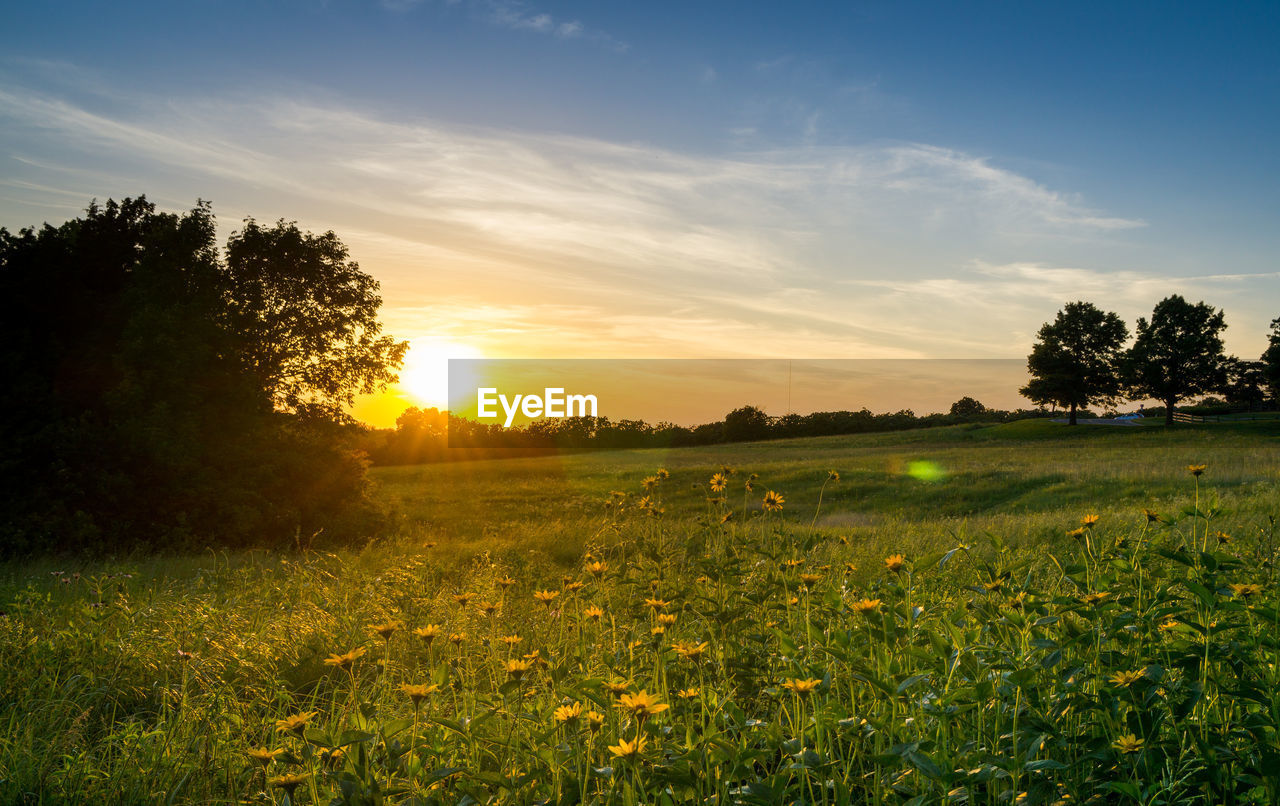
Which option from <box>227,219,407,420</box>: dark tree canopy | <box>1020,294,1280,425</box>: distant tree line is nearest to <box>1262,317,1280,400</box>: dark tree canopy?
<box>1020,294,1280,425</box>: distant tree line

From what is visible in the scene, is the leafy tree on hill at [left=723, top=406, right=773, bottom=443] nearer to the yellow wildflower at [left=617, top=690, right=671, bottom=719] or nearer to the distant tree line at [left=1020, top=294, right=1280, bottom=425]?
the distant tree line at [left=1020, top=294, right=1280, bottom=425]

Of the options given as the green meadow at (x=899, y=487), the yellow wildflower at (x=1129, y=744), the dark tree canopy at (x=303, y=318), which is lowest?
the green meadow at (x=899, y=487)

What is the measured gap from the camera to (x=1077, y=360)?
176 ft

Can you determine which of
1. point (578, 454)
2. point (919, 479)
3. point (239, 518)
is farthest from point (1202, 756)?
point (578, 454)

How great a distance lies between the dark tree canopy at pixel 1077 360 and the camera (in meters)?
52.8

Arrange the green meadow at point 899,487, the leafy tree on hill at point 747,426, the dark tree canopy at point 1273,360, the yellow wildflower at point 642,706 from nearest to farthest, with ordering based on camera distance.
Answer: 1. the yellow wildflower at point 642,706
2. the green meadow at point 899,487
3. the dark tree canopy at point 1273,360
4. the leafy tree on hill at point 747,426

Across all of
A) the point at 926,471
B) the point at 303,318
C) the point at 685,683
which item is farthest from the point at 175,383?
the point at 926,471

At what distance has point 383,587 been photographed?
643cm

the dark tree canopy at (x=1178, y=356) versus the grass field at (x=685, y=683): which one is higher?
the dark tree canopy at (x=1178, y=356)

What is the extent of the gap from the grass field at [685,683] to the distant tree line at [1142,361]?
5171 centimetres

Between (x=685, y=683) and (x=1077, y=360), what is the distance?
193 ft

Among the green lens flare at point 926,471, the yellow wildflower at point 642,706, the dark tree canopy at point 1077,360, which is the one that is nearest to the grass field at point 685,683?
the yellow wildflower at point 642,706

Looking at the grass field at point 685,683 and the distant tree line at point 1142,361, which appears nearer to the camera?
the grass field at point 685,683

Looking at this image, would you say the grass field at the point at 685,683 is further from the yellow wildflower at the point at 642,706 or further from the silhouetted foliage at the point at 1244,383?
the silhouetted foliage at the point at 1244,383
